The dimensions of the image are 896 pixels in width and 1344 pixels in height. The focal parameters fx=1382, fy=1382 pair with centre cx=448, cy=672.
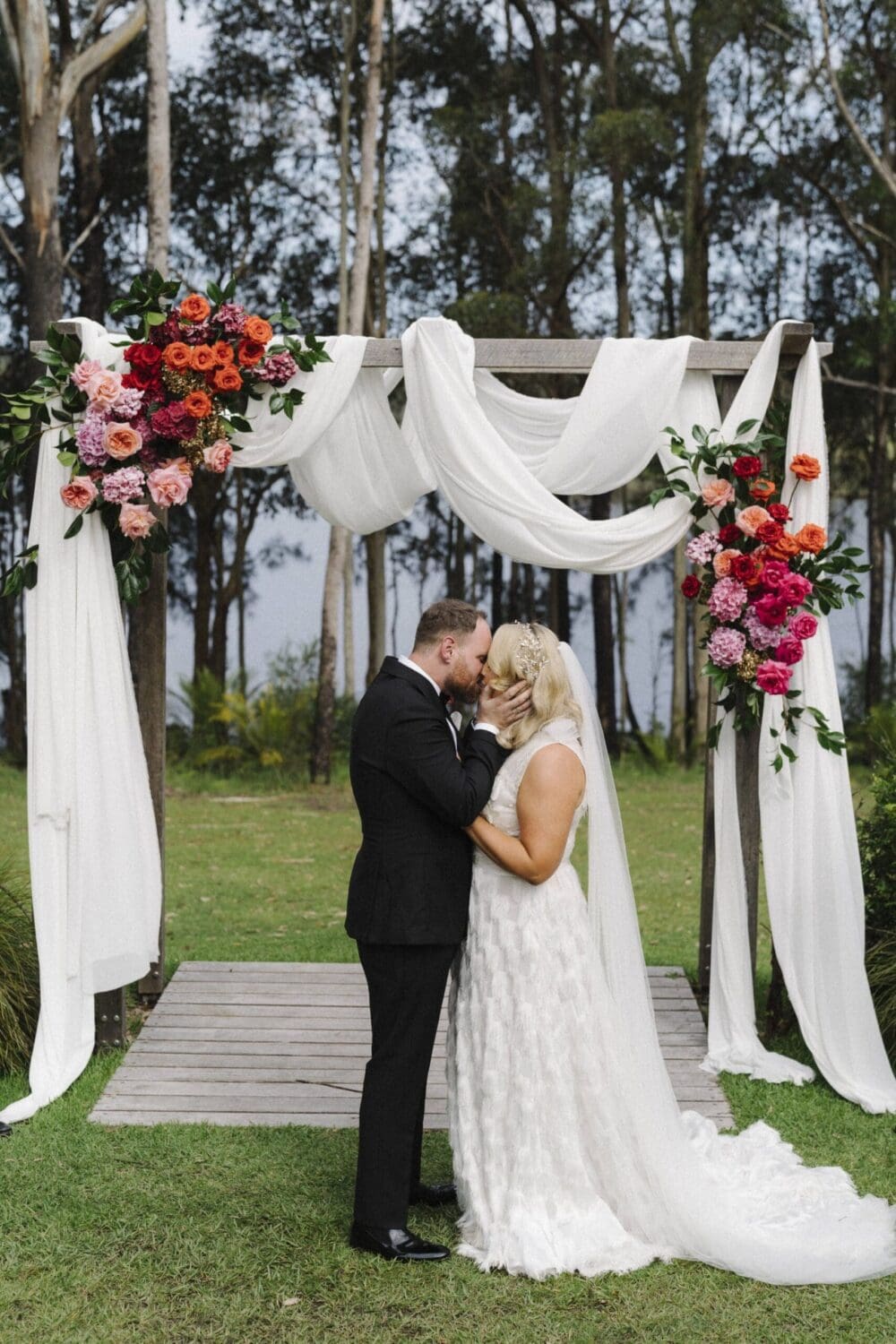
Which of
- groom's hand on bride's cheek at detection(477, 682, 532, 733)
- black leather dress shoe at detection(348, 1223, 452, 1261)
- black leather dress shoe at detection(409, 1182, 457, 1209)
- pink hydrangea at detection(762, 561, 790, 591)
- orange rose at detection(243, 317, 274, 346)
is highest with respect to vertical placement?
orange rose at detection(243, 317, 274, 346)

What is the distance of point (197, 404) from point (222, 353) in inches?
9.6

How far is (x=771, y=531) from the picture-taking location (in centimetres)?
551

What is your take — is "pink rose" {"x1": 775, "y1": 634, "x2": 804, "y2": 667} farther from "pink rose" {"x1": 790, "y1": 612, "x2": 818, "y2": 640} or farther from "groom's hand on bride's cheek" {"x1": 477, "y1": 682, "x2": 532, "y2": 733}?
"groom's hand on bride's cheek" {"x1": 477, "y1": 682, "x2": 532, "y2": 733}

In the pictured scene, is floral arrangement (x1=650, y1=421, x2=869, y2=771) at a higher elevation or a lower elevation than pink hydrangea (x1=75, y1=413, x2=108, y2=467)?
lower

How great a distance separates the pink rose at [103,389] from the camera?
528cm

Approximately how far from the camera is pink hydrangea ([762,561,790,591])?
545 cm

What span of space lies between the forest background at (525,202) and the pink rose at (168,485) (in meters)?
12.3

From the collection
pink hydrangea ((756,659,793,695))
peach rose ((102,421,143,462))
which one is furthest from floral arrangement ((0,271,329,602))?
pink hydrangea ((756,659,793,695))

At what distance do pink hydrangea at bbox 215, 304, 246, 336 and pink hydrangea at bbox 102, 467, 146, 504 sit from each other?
2.27 ft

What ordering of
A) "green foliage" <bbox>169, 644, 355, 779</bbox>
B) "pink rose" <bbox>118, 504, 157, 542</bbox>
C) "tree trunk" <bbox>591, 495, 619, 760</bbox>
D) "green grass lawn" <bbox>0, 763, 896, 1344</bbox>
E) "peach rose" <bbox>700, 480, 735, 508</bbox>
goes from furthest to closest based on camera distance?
"tree trunk" <bbox>591, 495, 619, 760</bbox>
"green foliage" <bbox>169, 644, 355, 779</bbox>
"peach rose" <bbox>700, 480, 735, 508</bbox>
"pink rose" <bbox>118, 504, 157, 542</bbox>
"green grass lawn" <bbox>0, 763, 896, 1344</bbox>

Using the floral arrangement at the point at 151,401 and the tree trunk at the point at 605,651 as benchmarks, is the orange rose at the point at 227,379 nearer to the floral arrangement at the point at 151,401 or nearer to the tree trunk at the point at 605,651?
the floral arrangement at the point at 151,401

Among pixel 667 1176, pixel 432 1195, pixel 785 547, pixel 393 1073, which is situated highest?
pixel 785 547

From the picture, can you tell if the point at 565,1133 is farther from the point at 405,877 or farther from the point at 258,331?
the point at 258,331

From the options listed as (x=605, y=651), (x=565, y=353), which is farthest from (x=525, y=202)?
(x=565, y=353)
